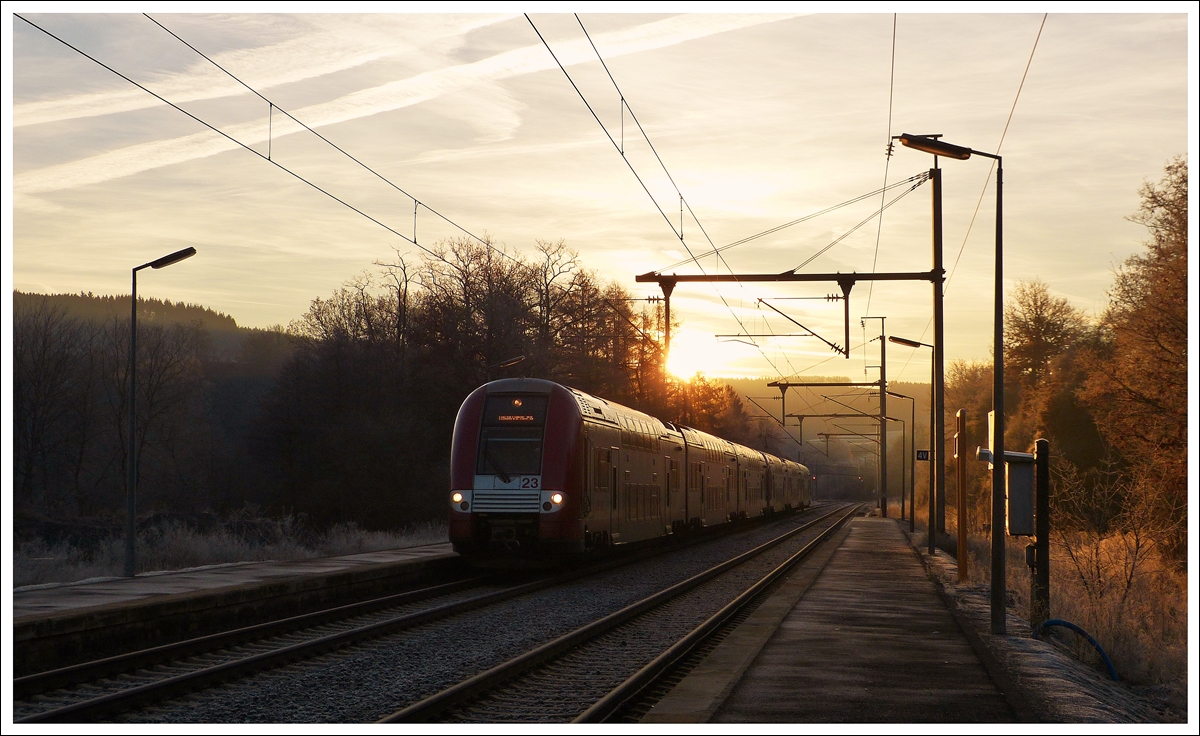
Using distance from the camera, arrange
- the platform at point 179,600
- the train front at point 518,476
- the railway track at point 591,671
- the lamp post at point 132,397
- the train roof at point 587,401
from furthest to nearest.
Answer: the train roof at point 587,401
the train front at point 518,476
the lamp post at point 132,397
the platform at point 179,600
the railway track at point 591,671

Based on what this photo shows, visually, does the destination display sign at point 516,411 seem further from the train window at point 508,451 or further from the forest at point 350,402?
the forest at point 350,402

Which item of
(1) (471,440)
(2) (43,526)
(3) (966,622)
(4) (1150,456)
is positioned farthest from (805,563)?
(2) (43,526)

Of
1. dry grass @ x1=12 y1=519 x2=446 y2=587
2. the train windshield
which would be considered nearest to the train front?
the train windshield

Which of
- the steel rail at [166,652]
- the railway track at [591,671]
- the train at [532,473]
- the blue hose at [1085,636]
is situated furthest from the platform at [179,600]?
the blue hose at [1085,636]

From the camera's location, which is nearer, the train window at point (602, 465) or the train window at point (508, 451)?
the train window at point (508, 451)

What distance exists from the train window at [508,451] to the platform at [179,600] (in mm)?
2218

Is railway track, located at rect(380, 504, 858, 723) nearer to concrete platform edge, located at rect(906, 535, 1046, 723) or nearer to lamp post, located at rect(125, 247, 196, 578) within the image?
concrete platform edge, located at rect(906, 535, 1046, 723)

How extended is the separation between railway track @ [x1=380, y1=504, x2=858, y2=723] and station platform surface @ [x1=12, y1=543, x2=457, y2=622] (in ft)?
16.8

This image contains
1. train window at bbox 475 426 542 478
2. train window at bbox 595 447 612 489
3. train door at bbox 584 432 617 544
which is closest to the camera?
train window at bbox 475 426 542 478

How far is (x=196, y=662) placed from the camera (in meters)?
11.5

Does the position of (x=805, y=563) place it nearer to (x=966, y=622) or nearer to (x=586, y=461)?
(x=586, y=461)

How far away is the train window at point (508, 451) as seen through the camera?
20.7 metres

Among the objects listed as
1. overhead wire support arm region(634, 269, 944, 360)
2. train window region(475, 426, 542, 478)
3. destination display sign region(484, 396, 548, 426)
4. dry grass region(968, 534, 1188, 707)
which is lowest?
dry grass region(968, 534, 1188, 707)

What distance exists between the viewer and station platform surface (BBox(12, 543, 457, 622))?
13.5 metres
